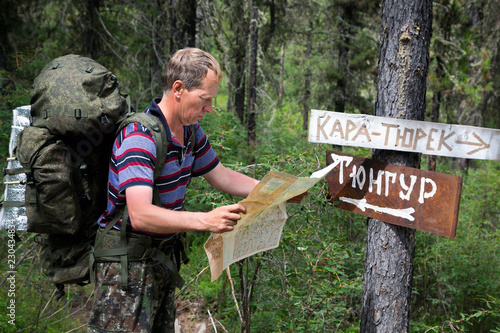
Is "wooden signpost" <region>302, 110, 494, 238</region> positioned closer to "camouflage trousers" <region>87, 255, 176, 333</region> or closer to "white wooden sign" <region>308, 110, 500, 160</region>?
"white wooden sign" <region>308, 110, 500, 160</region>

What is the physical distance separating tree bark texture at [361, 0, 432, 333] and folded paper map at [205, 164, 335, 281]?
0.72 meters

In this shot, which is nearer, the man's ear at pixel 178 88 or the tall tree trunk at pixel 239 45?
the man's ear at pixel 178 88

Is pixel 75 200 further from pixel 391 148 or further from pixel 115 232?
pixel 391 148

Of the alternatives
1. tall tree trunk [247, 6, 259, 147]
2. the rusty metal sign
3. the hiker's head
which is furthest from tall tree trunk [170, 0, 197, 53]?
the rusty metal sign

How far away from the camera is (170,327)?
8.54 feet

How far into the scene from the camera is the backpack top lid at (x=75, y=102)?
2.15 m

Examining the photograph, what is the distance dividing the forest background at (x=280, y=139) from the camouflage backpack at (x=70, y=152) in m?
1.11

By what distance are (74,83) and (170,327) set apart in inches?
65.7

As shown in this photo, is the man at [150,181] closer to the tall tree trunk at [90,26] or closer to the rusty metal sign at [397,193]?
the rusty metal sign at [397,193]

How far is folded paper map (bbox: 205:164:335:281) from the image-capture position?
192cm

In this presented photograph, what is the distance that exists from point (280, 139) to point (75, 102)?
305 centimetres

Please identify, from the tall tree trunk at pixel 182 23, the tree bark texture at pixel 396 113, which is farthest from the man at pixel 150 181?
the tall tree trunk at pixel 182 23

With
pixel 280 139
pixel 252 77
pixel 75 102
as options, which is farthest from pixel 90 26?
pixel 75 102

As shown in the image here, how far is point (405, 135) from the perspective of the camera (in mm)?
2416
